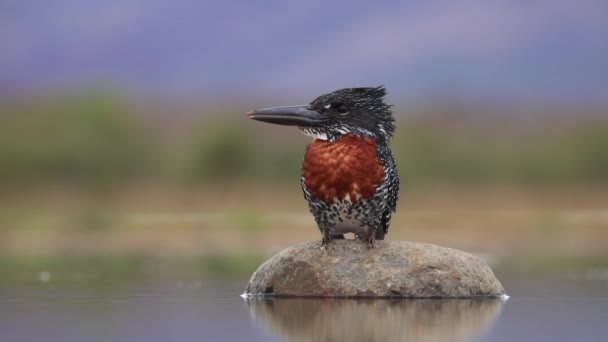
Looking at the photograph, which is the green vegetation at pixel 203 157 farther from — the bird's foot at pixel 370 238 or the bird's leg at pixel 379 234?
the bird's foot at pixel 370 238

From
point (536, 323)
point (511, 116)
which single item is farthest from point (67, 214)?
point (511, 116)

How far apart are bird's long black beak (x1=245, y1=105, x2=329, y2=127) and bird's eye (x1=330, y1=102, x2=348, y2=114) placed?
0.44ft

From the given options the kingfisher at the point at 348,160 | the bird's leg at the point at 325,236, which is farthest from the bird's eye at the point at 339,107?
the bird's leg at the point at 325,236

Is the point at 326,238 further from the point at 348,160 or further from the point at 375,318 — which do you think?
the point at 375,318

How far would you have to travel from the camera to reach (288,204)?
47.3 metres

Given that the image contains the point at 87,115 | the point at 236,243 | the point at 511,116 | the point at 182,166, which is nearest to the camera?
the point at 236,243

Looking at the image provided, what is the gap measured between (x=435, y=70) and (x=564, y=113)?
52621mm

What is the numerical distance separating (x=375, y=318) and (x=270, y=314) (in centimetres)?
109

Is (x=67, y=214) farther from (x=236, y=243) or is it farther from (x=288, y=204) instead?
(x=236, y=243)

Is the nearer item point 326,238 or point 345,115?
point 345,115

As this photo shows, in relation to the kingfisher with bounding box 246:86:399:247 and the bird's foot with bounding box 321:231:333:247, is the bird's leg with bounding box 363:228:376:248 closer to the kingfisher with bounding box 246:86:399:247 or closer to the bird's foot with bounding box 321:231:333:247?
the kingfisher with bounding box 246:86:399:247

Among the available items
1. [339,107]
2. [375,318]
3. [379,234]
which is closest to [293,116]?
[339,107]

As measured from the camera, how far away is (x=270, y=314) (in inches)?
517

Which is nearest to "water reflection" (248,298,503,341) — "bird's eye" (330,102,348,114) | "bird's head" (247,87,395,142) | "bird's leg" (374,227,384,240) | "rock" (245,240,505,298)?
"rock" (245,240,505,298)
